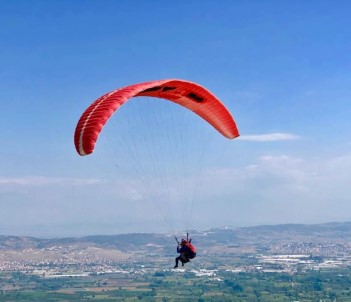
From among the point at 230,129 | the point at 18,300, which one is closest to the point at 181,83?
the point at 230,129

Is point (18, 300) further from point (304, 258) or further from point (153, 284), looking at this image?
point (304, 258)

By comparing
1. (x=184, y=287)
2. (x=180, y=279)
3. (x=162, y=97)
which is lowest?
(x=184, y=287)

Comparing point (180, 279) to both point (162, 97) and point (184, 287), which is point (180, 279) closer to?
point (184, 287)

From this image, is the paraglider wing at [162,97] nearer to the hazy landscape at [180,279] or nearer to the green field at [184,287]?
the green field at [184,287]

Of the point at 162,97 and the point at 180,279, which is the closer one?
the point at 162,97

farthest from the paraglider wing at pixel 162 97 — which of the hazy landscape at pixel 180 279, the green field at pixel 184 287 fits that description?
the hazy landscape at pixel 180 279

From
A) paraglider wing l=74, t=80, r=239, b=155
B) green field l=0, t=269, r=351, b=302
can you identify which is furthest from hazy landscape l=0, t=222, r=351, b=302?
paraglider wing l=74, t=80, r=239, b=155

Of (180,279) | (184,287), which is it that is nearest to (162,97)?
(184,287)

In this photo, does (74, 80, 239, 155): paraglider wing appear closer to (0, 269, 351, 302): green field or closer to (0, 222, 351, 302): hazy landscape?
(0, 269, 351, 302): green field

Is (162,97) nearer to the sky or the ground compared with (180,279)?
nearer to the sky
